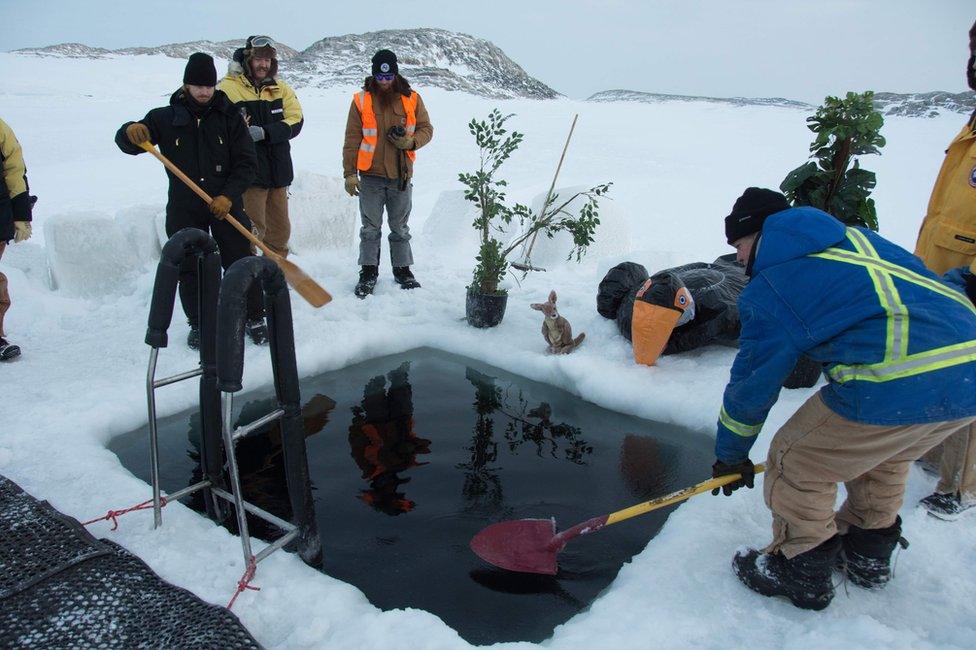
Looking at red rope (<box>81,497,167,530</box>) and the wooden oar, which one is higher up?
the wooden oar

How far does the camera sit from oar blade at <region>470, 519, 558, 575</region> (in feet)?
8.30

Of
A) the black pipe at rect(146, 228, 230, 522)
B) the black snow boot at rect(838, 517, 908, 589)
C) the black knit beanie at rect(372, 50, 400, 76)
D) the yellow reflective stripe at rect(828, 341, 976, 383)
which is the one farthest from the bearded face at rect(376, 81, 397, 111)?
the black snow boot at rect(838, 517, 908, 589)

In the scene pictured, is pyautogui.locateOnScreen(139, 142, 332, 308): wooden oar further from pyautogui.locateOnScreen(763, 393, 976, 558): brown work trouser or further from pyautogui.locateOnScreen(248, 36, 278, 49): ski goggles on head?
pyautogui.locateOnScreen(763, 393, 976, 558): brown work trouser

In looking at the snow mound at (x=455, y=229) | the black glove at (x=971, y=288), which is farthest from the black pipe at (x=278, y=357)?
the snow mound at (x=455, y=229)

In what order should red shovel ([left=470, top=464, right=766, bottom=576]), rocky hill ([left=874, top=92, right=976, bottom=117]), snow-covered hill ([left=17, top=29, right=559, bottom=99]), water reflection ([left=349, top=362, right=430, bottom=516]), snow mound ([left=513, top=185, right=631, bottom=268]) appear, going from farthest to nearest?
snow-covered hill ([left=17, top=29, right=559, bottom=99]) → rocky hill ([left=874, top=92, right=976, bottom=117]) → snow mound ([left=513, top=185, right=631, bottom=268]) → water reflection ([left=349, top=362, right=430, bottom=516]) → red shovel ([left=470, top=464, right=766, bottom=576])

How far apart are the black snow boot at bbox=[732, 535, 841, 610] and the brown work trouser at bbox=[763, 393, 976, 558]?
4 centimetres

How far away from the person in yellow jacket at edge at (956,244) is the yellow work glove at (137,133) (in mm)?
4161

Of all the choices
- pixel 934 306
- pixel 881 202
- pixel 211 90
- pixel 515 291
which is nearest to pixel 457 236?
pixel 515 291

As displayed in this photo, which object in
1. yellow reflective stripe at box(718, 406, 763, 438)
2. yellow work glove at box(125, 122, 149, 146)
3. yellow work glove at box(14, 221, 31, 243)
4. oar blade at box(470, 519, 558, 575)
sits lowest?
oar blade at box(470, 519, 558, 575)

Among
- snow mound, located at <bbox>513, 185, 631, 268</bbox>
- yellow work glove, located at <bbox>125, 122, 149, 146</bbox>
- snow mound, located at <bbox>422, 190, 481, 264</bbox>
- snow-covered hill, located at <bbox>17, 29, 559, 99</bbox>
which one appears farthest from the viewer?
snow-covered hill, located at <bbox>17, 29, 559, 99</bbox>

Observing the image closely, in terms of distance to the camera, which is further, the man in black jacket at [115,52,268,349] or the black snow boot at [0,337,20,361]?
the black snow boot at [0,337,20,361]

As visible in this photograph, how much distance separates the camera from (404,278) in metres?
5.51

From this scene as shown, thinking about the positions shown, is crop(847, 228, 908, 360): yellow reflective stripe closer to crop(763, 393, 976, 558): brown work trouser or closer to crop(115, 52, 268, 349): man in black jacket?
crop(763, 393, 976, 558): brown work trouser

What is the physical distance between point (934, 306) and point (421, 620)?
187 cm
